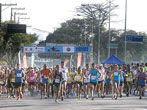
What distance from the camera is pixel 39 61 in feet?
185

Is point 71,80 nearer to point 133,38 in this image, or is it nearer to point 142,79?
point 142,79

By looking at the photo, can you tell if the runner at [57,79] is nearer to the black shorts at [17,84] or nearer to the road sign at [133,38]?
the black shorts at [17,84]

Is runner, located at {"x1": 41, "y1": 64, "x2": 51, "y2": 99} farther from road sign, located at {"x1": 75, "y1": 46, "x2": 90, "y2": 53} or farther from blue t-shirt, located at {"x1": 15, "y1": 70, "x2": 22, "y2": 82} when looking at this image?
road sign, located at {"x1": 75, "y1": 46, "x2": 90, "y2": 53}

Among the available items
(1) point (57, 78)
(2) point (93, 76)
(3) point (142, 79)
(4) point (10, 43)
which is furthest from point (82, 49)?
(1) point (57, 78)

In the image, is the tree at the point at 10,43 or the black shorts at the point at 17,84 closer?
the black shorts at the point at 17,84

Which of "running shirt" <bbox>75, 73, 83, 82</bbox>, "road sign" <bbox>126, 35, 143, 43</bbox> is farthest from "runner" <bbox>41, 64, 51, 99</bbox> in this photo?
"road sign" <bbox>126, 35, 143, 43</bbox>

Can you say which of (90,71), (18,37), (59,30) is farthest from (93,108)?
(59,30)

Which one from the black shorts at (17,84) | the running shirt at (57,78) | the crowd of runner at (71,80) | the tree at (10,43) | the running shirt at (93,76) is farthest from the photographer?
the tree at (10,43)

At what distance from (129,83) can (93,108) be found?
10.2 m

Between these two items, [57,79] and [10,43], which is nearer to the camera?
[57,79]

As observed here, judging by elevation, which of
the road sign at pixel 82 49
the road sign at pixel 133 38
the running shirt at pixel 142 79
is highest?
the road sign at pixel 133 38

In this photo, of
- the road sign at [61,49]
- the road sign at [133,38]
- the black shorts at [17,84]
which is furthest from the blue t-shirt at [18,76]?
the road sign at [61,49]

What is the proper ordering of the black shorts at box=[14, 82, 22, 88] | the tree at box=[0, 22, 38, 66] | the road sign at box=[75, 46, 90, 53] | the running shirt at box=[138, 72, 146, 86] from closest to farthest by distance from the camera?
the black shorts at box=[14, 82, 22, 88]
the running shirt at box=[138, 72, 146, 86]
the road sign at box=[75, 46, 90, 53]
the tree at box=[0, 22, 38, 66]

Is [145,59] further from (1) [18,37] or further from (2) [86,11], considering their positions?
(1) [18,37]
